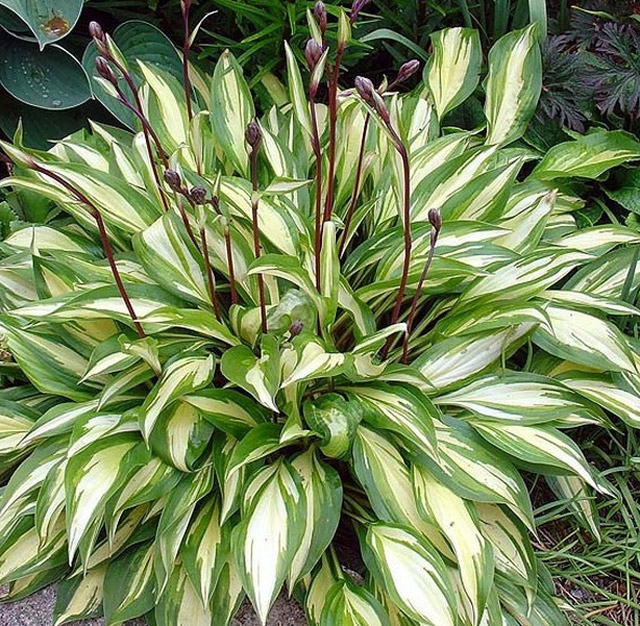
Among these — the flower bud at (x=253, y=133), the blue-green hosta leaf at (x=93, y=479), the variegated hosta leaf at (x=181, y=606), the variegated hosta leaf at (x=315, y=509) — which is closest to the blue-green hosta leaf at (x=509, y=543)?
the variegated hosta leaf at (x=315, y=509)

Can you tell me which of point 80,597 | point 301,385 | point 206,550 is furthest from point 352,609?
point 80,597

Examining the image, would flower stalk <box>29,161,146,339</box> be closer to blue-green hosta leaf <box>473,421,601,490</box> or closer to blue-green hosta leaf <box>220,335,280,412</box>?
blue-green hosta leaf <box>220,335,280,412</box>

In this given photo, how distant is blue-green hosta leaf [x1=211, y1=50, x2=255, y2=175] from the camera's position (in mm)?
1671

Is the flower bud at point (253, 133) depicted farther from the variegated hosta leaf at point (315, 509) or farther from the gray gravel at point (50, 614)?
the gray gravel at point (50, 614)

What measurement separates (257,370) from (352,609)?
0.39m

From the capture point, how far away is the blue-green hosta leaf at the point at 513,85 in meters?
1.75

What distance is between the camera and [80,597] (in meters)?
1.36

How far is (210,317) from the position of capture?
1368mm

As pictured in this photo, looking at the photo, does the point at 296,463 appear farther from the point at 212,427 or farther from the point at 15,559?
the point at 15,559

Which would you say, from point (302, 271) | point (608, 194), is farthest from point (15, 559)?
point (608, 194)

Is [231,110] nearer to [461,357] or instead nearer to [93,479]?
[461,357]

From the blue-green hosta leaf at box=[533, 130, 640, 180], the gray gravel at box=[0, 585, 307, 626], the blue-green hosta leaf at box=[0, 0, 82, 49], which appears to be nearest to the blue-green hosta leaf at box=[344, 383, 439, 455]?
the gray gravel at box=[0, 585, 307, 626]

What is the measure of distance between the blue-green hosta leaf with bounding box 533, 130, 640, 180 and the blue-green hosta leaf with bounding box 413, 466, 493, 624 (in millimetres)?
801

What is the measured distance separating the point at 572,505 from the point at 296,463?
52 centimetres
